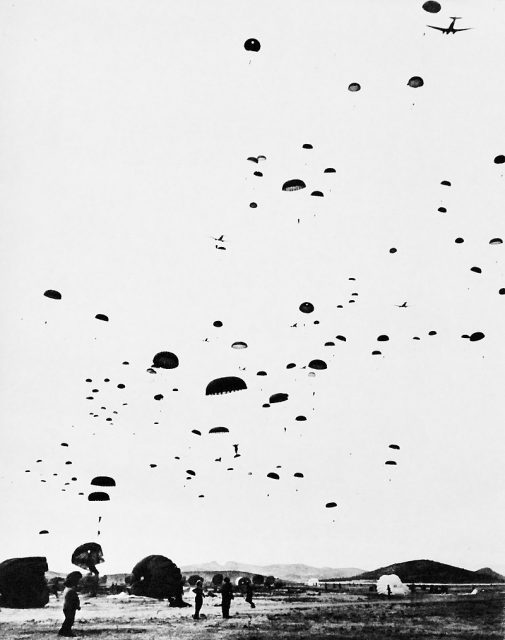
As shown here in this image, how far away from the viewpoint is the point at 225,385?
28266 mm

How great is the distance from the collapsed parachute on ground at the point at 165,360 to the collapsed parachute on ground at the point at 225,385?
1982mm

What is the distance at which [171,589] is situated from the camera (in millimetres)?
37156

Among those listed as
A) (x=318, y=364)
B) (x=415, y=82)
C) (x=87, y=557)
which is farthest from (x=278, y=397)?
(x=87, y=557)

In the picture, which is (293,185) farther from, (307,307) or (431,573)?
(431,573)

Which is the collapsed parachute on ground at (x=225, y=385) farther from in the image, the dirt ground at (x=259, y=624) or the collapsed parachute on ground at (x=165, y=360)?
the dirt ground at (x=259, y=624)

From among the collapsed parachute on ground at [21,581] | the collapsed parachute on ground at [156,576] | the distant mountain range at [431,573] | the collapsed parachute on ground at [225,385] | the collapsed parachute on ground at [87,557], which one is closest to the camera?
the collapsed parachute on ground at [225,385]

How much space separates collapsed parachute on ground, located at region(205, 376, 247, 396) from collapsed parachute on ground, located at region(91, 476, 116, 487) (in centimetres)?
904

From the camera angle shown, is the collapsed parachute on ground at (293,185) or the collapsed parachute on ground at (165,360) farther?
the collapsed parachute on ground at (165,360)

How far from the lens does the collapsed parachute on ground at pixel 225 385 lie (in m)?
28.0

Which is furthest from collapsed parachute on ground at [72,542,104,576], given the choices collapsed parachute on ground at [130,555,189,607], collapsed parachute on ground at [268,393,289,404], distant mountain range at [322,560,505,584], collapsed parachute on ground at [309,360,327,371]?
distant mountain range at [322,560,505,584]

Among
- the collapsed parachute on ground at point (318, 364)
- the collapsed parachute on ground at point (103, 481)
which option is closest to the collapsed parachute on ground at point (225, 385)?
the collapsed parachute on ground at point (318, 364)

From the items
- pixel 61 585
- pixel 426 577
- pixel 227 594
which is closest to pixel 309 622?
pixel 227 594

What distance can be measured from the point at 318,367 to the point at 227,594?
426 inches

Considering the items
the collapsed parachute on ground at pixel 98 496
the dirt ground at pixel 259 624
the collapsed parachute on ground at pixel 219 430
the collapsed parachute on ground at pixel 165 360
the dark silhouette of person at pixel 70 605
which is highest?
the collapsed parachute on ground at pixel 165 360
